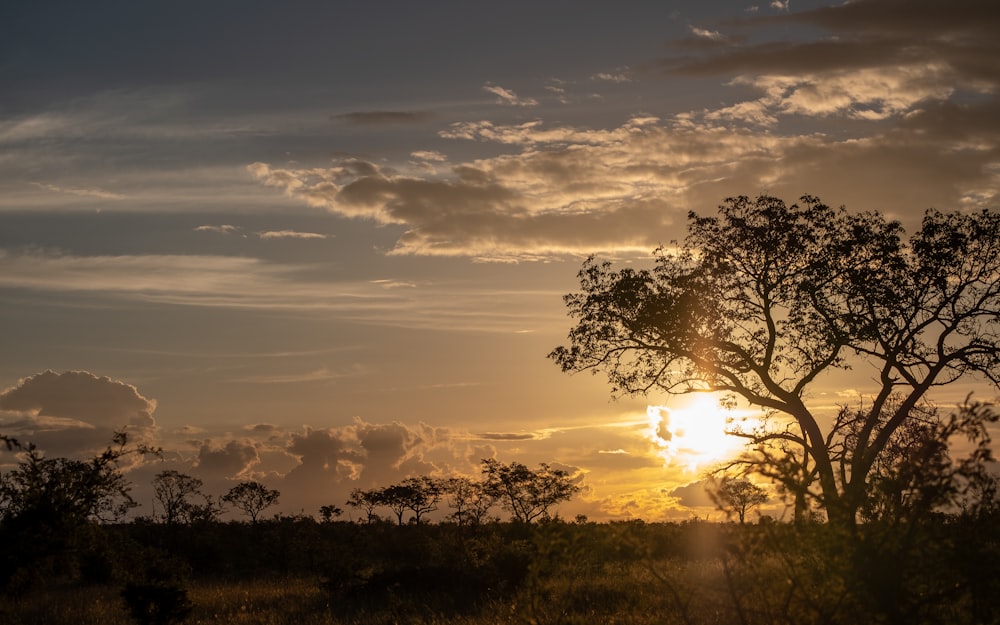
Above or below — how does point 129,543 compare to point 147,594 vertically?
above

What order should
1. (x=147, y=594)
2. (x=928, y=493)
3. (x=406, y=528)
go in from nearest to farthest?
(x=928, y=493) → (x=147, y=594) → (x=406, y=528)

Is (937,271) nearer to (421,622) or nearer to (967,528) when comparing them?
(421,622)

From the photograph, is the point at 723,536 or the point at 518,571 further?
the point at 518,571

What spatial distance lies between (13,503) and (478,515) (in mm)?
74836

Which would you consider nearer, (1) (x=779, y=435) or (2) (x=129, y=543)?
(2) (x=129, y=543)

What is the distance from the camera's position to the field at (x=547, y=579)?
9609 millimetres

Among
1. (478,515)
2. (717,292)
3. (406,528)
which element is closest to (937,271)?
(717,292)

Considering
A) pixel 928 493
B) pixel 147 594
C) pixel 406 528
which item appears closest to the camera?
pixel 928 493

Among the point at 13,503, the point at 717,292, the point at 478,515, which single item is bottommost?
the point at 478,515

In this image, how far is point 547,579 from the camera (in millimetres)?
20406

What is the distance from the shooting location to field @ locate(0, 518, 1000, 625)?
378 inches

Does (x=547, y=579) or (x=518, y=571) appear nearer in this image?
(x=547, y=579)

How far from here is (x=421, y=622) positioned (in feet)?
66.6

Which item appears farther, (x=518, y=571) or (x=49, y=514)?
(x=518, y=571)
